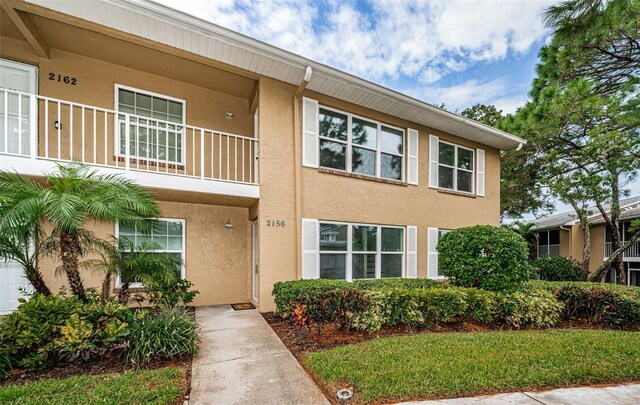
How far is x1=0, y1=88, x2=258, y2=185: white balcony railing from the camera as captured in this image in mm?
5809

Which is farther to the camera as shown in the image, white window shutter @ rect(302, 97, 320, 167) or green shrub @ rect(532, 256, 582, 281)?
green shrub @ rect(532, 256, 582, 281)

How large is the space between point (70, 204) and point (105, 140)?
224cm

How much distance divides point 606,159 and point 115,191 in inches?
628

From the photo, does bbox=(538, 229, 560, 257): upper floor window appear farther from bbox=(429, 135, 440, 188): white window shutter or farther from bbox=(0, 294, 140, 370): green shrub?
bbox=(0, 294, 140, 370): green shrub

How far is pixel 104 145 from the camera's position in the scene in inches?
262

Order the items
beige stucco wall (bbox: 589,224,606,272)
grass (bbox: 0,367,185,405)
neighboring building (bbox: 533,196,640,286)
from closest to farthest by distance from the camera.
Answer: grass (bbox: 0,367,185,405) < neighboring building (bbox: 533,196,640,286) < beige stucco wall (bbox: 589,224,606,272)

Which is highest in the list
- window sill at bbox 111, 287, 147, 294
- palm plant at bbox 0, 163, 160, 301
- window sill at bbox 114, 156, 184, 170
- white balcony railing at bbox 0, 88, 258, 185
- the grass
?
white balcony railing at bbox 0, 88, 258, 185

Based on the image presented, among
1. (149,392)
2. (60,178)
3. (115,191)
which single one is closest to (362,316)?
(149,392)

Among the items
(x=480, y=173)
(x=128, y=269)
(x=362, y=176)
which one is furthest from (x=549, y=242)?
(x=128, y=269)

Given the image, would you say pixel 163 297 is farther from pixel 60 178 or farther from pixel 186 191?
pixel 60 178

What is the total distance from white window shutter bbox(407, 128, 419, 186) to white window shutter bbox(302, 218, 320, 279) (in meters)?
3.75

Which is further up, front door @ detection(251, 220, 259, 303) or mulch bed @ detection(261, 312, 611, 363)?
front door @ detection(251, 220, 259, 303)

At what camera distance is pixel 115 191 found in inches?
177

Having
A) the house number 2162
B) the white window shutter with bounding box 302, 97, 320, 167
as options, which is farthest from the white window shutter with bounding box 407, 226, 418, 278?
the house number 2162
